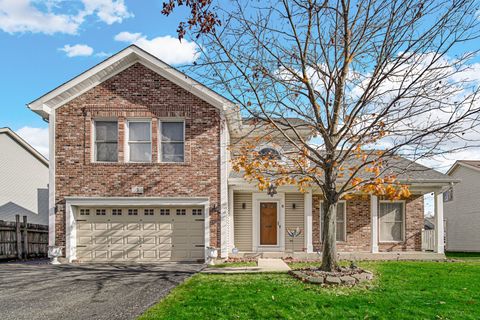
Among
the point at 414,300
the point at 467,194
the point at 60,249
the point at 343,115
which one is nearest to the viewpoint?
Answer: the point at 414,300

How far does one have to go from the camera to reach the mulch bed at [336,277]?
31.8ft

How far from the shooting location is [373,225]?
17281 mm

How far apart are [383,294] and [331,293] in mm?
1026

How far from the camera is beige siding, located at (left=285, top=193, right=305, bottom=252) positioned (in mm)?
17844

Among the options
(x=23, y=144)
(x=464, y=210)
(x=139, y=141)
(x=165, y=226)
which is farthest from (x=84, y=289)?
(x=464, y=210)

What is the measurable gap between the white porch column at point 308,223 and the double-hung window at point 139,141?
6278 millimetres

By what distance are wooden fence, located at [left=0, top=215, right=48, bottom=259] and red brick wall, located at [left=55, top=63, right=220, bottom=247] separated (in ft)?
9.58

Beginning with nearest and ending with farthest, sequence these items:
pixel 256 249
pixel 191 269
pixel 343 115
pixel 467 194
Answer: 1. pixel 343 115
2. pixel 191 269
3. pixel 256 249
4. pixel 467 194

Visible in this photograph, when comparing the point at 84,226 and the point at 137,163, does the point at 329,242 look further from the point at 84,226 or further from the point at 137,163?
the point at 84,226

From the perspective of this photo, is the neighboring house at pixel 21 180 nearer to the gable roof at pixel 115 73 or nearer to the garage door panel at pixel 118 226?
the gable roof at pixel 115 73

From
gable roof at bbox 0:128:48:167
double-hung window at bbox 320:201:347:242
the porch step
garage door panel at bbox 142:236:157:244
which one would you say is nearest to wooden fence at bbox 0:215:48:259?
garage door panel at bbox 142:236:157:244

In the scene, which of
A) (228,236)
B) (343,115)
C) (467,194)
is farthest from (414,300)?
(467,194)

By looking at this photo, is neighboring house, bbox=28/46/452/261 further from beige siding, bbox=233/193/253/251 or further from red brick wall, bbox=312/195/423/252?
red brick wall, bbox=312/195/423/252

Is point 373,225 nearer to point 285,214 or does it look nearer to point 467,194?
point 285,214
